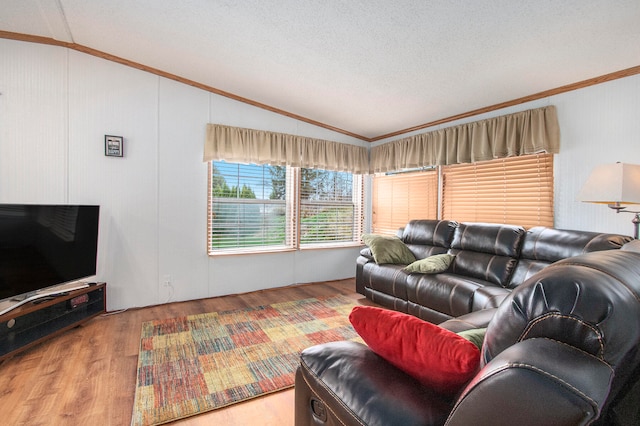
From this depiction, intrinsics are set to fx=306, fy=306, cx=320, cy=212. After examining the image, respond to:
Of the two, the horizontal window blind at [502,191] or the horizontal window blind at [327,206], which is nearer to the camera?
the horizontal window blind at [502,191]

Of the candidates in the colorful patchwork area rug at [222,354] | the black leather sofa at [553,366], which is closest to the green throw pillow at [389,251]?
the colorful patchwork area rug at [222,354]

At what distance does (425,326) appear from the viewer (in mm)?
939

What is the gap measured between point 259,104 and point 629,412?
4119mm

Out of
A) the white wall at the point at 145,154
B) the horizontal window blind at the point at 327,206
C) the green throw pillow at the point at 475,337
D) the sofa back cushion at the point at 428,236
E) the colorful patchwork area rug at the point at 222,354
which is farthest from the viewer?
the horizontal window blind at the point at 327,206

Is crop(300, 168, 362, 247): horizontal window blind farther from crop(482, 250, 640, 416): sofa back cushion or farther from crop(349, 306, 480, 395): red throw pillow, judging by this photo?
crop(482, 250, 640, 416): sofa back cushion

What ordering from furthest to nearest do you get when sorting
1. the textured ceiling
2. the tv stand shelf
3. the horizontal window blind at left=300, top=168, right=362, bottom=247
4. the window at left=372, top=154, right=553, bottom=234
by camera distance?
the horizontal window blind at left=300, top=168, right=362, bottom=247
the window at left=372, top=154, right=553, bottom=234
the tv stand shelf
the textured ceiling

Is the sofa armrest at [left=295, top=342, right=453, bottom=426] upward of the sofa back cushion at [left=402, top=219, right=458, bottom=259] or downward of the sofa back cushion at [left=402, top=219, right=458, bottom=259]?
downward

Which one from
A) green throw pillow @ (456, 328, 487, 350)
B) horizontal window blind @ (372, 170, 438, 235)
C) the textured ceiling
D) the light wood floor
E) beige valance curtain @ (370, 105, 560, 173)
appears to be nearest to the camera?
green throw pillow @ (456, 328, 487, 350)

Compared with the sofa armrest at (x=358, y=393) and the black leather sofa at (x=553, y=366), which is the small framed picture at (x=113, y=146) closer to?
the sofa armrest at (x=358, y=393)

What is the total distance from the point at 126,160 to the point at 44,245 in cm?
118

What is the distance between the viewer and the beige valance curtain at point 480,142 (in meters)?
2.99

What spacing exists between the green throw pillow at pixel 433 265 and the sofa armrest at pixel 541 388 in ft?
8.57

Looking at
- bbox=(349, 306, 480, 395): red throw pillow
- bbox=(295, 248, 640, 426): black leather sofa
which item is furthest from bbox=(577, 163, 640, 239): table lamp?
bbox=(349, 306, 480, 395): red throw pillow

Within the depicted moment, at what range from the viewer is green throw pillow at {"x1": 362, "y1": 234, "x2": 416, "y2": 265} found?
141 inches
